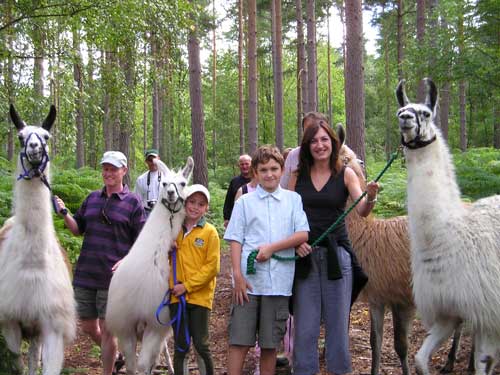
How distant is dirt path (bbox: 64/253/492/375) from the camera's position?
16.6 ft

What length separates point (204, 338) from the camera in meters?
3.92

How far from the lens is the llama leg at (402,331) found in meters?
4.52

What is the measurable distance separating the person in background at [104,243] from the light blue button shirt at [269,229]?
1.39m

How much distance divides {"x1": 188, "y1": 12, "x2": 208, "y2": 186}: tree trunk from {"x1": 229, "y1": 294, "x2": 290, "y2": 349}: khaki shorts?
30.0 feet

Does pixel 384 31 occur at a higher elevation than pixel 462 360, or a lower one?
higher

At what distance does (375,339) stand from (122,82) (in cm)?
617

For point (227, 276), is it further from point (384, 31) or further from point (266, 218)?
point (384, 31)

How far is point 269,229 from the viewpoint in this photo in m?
3.39

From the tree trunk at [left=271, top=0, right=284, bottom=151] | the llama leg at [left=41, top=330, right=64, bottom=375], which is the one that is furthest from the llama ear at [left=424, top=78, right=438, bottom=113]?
the tree trunk at [left=271, top=0, right=284, bottom=151]

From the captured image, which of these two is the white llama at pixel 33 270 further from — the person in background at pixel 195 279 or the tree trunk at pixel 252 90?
the tree trunk at pixel 252 90

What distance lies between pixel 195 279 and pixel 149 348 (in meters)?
0.65

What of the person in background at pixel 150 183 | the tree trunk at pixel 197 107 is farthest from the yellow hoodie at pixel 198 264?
the tree trunk at pixel 197 107

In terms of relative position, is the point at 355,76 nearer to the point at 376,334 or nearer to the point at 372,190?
the point at 376,334

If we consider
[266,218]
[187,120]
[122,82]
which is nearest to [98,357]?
[266,218]
